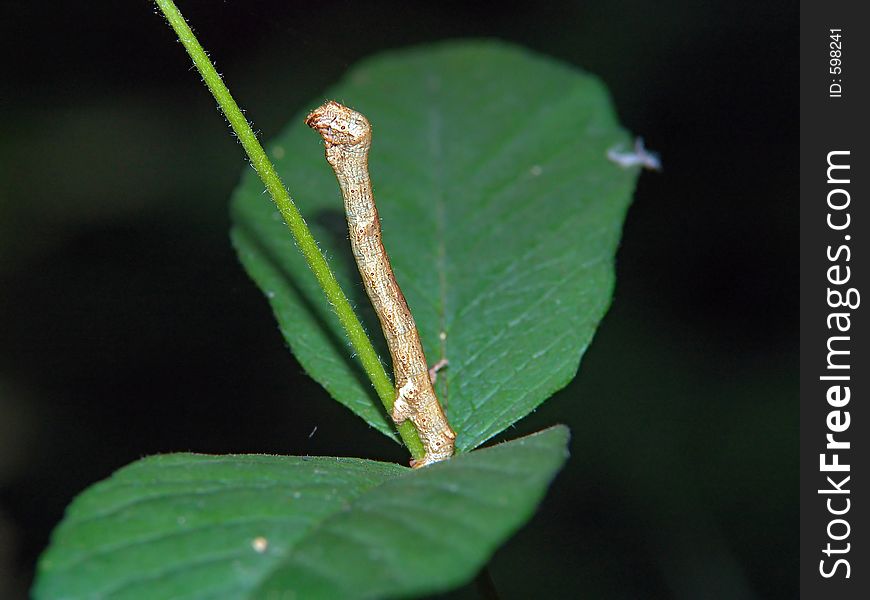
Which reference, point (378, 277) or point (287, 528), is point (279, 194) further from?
point (287, 528)

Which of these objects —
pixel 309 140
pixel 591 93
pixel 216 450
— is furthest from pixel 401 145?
pixel 216 450

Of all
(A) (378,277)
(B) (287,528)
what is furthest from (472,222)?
(B) (287,528)

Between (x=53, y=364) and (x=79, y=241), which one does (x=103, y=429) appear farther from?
(x=79, y=241)

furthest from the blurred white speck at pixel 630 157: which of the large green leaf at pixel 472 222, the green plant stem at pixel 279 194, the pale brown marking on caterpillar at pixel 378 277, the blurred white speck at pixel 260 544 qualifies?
the blurred white speck at pixel 260 544

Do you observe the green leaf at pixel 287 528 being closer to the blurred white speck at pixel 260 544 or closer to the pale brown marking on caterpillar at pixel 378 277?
the blurred white speck at pixel 260 544

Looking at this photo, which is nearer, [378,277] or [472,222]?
[378,277]
